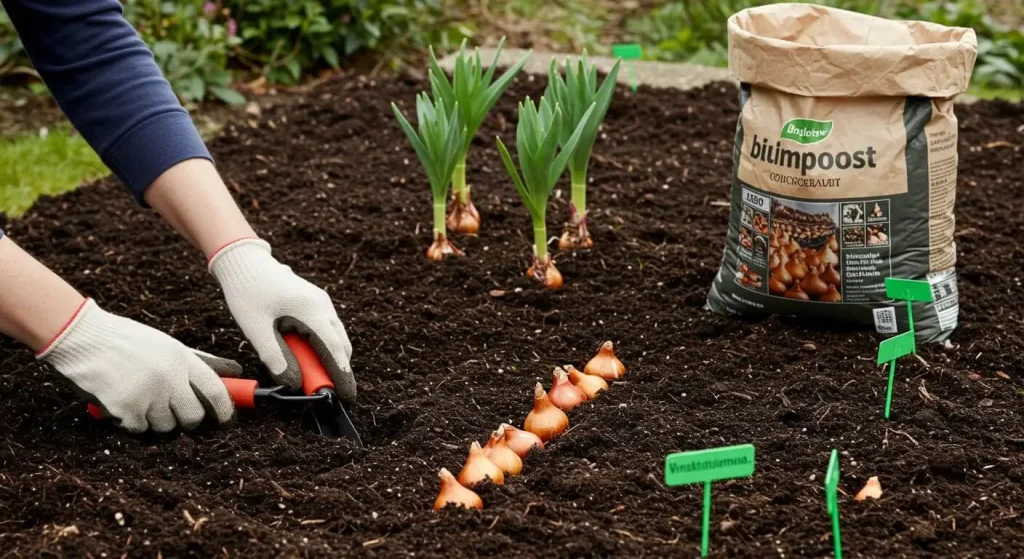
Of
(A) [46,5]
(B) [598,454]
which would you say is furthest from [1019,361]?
(A) [46,5]

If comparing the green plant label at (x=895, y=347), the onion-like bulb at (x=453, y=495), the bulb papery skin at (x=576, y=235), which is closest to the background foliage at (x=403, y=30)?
the bulb papery skin at (x=576, y=235)

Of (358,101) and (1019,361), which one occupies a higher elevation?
(1019,361)

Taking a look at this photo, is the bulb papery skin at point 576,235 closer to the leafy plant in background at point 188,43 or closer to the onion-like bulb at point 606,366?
the onion-like bulb at point 606,366

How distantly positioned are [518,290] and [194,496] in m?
1.02

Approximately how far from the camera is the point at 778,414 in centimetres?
206

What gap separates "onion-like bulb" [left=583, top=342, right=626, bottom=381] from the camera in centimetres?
227

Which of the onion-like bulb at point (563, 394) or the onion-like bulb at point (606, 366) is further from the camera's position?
the onion-like bulb at point (606, 366)

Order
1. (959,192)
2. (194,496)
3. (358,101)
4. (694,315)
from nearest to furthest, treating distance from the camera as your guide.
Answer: (194,496), (694,315), (959,192), (358,101)

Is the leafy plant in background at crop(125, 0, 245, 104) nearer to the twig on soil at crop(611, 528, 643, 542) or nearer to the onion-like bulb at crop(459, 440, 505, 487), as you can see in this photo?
the onion-like bulb at crop(459, 440, 505, 487)

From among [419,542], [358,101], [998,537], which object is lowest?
[358,101]

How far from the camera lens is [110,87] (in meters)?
2.20

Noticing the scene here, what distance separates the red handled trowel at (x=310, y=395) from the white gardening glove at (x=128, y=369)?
73 mm

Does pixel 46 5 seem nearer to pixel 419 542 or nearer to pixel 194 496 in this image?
pixel 194 496

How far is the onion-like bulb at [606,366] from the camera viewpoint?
2.27m
